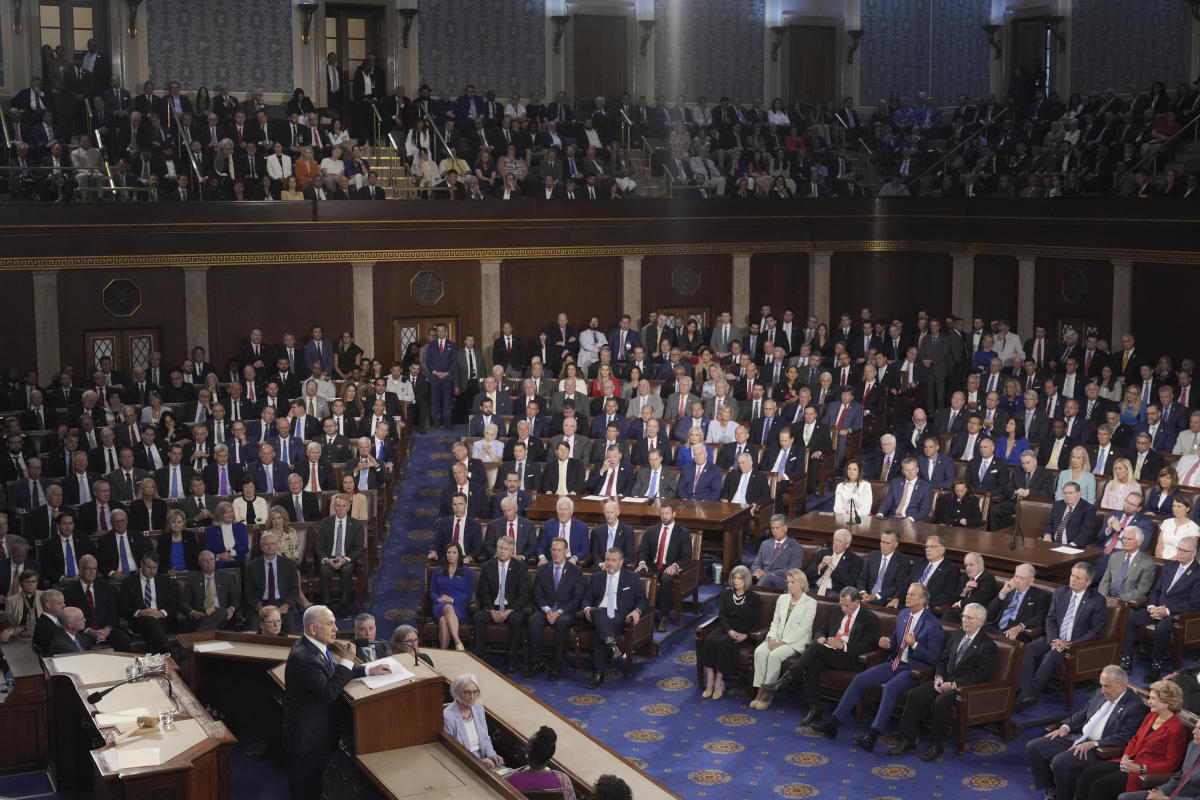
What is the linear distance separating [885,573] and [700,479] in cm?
280

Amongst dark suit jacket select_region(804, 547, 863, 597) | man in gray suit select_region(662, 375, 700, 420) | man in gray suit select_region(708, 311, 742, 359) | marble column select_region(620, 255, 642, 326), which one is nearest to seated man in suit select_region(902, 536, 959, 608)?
dark suit jacket select_region(804, 547, 863, 597)

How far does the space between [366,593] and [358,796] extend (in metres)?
5.10

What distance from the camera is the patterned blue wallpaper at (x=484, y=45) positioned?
22969 millimetres

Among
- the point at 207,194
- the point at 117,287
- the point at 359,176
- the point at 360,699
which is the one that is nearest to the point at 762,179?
the point at 359,176

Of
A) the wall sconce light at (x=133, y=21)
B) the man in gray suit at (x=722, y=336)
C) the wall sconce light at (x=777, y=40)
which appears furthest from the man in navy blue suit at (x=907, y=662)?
the wall sconce light at (x=777, y=40)

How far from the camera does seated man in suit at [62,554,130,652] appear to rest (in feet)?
35.2

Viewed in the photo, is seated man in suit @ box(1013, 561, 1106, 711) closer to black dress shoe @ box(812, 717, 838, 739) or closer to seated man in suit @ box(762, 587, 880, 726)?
seated man in suit @ box(762, 587, 880, 726)

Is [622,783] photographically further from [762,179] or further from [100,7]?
[100,7]

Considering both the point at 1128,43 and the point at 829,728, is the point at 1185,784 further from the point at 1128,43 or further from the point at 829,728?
the point at 1128,43

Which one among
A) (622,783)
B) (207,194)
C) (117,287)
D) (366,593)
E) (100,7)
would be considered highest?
(100,7)

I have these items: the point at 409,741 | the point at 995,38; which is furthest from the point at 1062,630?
the point at 995,38

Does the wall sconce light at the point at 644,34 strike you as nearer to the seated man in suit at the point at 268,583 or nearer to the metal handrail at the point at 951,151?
the metal handrail at the point at 951,151

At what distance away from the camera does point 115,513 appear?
11.7m

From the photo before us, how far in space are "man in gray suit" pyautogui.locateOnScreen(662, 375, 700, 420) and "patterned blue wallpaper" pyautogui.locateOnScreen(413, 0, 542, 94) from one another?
9.25 meters
